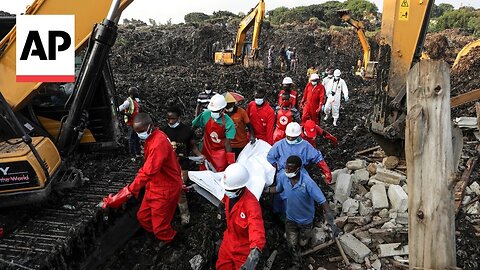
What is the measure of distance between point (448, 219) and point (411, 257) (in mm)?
305

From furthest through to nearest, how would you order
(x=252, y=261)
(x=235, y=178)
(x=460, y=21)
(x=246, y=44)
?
(x=460, y=21) < (x=246, y=44) < (x=235, y=178) < (x=252, y=261)

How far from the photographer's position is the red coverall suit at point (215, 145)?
19.3 ft

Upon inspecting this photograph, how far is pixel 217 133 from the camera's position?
589 cm

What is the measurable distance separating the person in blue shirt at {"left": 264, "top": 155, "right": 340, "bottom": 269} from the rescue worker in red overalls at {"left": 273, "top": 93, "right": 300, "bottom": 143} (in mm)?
1919

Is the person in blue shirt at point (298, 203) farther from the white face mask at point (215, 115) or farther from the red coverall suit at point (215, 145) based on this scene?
the white face mask at point (215, 115)

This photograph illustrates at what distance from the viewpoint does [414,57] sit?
6.13 m

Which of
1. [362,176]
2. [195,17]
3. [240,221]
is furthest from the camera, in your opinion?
[195,17]

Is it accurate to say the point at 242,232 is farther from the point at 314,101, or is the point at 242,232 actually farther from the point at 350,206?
the point at 314,101

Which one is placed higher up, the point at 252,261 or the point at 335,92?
the point at 335,92

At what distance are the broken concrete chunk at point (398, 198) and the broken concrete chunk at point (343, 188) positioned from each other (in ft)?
1.76

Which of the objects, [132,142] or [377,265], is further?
[132,142]

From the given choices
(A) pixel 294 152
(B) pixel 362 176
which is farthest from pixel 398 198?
(A) pixel 294 152

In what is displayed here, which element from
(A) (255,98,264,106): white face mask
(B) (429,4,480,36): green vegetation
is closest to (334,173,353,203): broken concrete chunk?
(A) (255,98,264,106): white face mask

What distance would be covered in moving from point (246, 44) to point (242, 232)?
2027 cm
